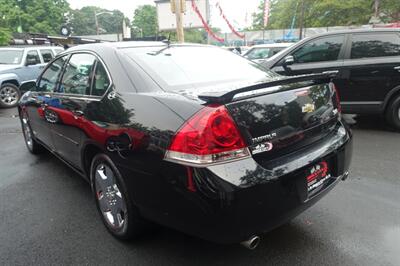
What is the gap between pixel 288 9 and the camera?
145ft

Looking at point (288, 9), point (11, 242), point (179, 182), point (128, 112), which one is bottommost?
point (11, 242)

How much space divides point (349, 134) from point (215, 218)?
1497 millimetres

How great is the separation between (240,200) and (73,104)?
1.94 m

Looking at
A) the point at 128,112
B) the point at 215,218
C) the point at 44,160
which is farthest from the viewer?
the point at 44,160

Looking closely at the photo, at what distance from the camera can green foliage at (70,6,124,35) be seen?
8131cm

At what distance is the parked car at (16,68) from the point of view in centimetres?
959

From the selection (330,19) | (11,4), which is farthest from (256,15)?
(11,4)

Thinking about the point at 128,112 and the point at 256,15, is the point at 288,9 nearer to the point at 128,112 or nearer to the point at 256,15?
the point at 256,15

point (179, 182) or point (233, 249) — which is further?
point (233, 249)

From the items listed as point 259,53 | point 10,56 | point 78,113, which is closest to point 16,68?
point 10,56

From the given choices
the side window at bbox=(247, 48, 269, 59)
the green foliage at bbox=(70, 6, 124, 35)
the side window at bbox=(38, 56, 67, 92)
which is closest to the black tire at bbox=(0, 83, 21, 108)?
the side window at bbox=(38, 56, 67, 92)

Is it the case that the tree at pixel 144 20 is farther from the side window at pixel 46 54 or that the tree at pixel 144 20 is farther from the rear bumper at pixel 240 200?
the rear bumper at pixel 240 200

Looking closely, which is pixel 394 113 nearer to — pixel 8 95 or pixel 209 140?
pixel 209 140

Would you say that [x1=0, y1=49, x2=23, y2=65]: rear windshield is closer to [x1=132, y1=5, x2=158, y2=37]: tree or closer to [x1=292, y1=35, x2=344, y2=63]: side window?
Answer: [x1=292, y1=35, x2=344, y2=63]: side window
